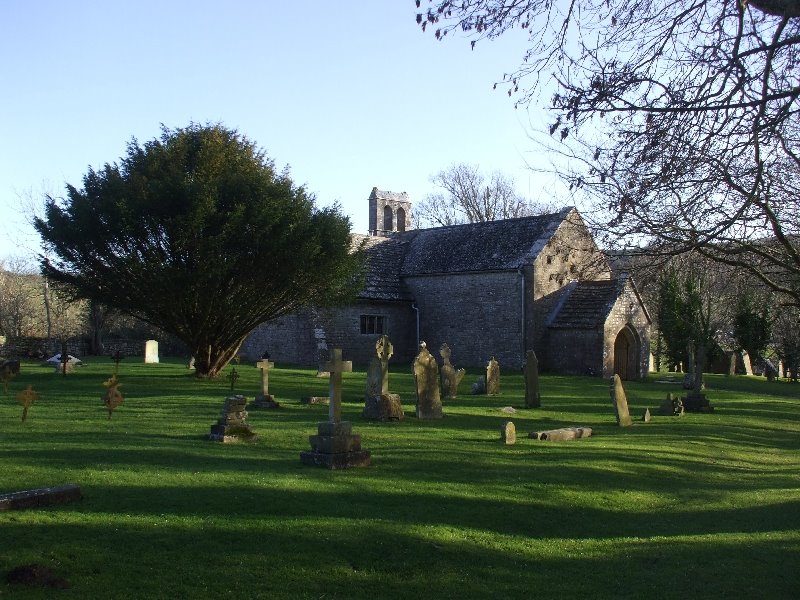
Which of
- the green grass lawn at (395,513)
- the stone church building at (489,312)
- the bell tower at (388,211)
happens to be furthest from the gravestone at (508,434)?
the bell tower at (388,211)

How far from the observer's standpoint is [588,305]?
36.4m

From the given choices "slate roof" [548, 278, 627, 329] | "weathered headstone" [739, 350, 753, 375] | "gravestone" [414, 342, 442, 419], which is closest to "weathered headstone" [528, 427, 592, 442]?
"gravestone" [414, 342, 442, 419]

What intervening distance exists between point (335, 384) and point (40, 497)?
476cm

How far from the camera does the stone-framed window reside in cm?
3878

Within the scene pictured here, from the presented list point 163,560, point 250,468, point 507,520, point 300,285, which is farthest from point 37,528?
point 300,285

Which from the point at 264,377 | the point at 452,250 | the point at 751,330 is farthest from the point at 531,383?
the point at 751,330

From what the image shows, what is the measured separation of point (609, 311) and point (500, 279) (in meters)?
A: 5.20

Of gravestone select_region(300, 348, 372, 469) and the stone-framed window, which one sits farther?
the stone-framed window

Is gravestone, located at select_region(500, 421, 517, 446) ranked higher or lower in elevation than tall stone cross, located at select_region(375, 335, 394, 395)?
lower

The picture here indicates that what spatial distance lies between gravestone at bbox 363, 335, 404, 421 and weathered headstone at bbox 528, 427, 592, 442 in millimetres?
3091

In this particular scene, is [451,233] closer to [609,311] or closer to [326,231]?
[609,311]

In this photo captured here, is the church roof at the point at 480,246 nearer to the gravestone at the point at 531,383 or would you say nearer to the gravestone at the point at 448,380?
the gravestone at the point at 448,380

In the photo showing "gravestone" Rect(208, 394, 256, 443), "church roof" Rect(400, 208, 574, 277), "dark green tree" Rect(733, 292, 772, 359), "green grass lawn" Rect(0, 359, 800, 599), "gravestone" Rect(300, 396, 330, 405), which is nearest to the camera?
"green grass lawn" Rect(0, 359, 800, 599)

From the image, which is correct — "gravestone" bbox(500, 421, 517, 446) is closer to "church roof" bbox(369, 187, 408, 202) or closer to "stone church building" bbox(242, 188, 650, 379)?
"stone church building" bbox(242, 188, 650, 379)
